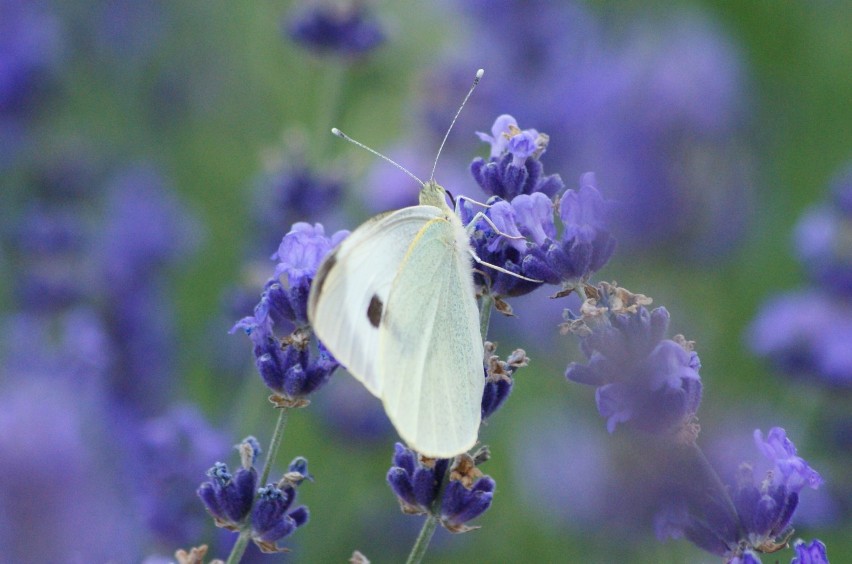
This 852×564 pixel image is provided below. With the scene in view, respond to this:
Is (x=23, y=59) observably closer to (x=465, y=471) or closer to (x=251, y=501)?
(x=251, y=501)

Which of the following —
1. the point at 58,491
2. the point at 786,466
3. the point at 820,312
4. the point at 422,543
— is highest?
the point at 58,491

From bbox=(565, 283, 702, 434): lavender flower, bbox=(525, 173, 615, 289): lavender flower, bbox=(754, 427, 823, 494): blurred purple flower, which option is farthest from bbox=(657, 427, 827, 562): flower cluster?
bbox=(525, 173, 615, 289): lavender flower

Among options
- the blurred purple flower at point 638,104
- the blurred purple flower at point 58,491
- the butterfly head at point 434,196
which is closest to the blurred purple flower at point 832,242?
the blurred purple flower at point 638,104

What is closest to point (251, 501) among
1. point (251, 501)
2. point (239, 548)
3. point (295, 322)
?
point (251, 501)

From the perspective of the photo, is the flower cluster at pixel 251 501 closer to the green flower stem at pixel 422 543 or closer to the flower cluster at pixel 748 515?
the green flower stem at pixel 422 543

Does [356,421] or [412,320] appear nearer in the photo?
[412,320]

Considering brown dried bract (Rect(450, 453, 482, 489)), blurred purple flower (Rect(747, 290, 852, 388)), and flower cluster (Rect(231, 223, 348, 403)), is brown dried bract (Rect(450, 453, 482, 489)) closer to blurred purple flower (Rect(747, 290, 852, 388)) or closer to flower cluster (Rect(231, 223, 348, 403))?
flower cluster (Rect(231, 223, 348, 403))
